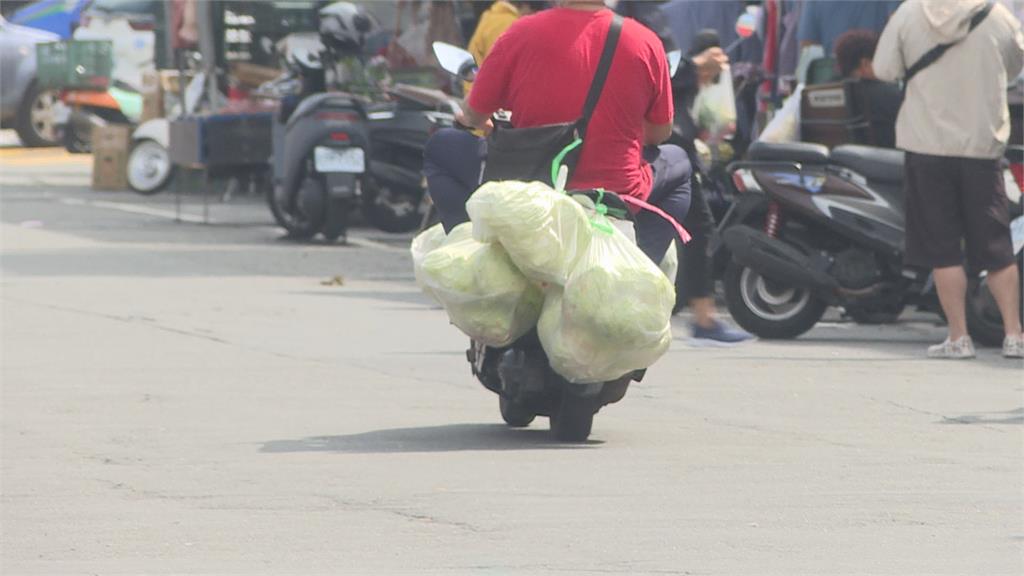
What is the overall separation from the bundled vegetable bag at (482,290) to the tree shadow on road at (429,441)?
15.9 inches

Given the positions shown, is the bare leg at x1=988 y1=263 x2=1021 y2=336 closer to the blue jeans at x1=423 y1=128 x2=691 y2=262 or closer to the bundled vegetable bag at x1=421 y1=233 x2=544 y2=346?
the blue jeans at x1=423 y1=128 x2=691 y2=262

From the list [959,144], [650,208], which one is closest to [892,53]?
[959,144]

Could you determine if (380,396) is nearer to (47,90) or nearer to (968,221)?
(968,221)

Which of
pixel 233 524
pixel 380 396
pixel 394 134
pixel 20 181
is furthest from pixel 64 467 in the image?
pixel 20 181

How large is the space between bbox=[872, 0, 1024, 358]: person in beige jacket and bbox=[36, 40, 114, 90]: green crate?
17.4 metres

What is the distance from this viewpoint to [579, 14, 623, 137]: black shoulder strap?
25.7ft

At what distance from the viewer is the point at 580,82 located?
309 inches

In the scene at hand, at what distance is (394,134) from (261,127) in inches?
121

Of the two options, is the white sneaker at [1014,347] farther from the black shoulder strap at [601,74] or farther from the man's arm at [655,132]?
the black shoulder strap at [601,74]

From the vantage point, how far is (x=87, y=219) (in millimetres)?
19859

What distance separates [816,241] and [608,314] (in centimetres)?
472

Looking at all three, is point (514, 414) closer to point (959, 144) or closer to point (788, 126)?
point (959, 144)

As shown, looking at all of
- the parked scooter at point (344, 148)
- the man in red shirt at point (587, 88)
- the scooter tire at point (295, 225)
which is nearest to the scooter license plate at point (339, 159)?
the parked scooter at point (344, 148)

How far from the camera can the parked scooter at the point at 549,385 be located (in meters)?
7.79
